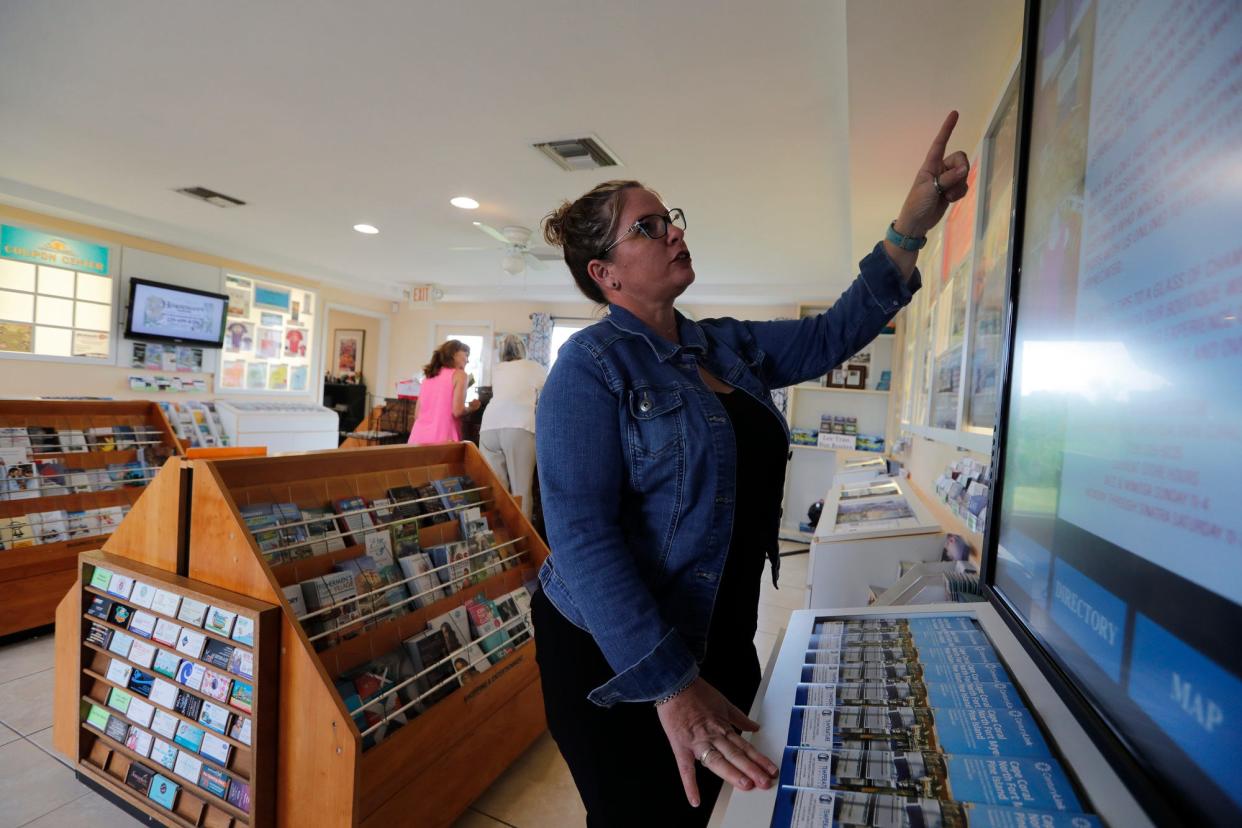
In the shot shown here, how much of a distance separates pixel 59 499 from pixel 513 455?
2123mm

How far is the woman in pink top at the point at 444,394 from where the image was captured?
4.20 m

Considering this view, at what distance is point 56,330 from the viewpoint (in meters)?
5.45

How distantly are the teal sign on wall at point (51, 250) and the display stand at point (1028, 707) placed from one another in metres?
6.99

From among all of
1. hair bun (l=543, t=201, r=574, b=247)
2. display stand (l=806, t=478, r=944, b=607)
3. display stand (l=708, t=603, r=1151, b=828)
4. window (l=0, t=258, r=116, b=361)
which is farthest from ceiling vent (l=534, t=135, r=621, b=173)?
window (l=0, t=258, r=116, b=361)

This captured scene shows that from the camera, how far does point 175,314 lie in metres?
6.25

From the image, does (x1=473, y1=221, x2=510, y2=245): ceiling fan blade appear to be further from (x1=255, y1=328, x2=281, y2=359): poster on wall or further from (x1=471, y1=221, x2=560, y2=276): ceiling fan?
(x1=255, y1=328, x2=281, y2=359): poster on wall

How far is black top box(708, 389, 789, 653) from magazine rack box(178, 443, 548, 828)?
2.84 feet

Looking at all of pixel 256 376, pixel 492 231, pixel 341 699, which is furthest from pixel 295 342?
pixel 341 699

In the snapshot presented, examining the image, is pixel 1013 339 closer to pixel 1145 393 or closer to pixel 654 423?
pixel 1145 393

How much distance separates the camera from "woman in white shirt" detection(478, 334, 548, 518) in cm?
373

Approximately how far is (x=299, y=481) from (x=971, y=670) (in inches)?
62.4

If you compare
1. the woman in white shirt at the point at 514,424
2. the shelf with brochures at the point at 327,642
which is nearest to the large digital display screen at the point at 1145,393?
the shelf with brochures at the point at 327,642

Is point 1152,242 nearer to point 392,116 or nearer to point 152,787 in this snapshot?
point 152,787

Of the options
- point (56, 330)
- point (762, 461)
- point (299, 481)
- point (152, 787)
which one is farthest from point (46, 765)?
point (56, 330)
